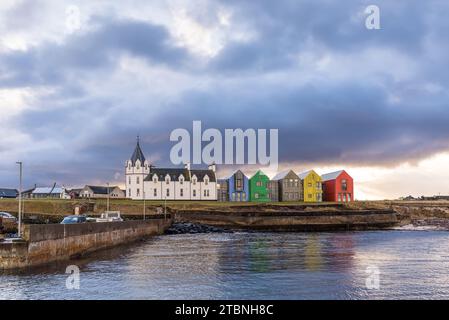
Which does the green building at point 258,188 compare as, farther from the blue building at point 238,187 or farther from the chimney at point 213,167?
the chimney at point 213,167

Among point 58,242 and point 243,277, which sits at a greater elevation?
point 58,242

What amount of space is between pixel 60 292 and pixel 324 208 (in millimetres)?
86110

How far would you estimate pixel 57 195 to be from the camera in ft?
522

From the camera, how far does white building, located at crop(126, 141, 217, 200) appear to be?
117750 millimetres

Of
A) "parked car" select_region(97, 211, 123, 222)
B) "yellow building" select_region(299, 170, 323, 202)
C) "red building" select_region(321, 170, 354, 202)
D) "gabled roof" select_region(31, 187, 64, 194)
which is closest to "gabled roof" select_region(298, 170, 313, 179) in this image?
"yellow building" select_region(299, 170, 323, 202)

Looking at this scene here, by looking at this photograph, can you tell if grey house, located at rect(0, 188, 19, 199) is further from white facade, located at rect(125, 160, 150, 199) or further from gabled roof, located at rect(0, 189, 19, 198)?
white facade, located at rect(125, 160, 150, 199)

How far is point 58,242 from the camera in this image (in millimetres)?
34031

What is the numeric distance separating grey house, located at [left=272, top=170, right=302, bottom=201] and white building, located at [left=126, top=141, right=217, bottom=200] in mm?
16640

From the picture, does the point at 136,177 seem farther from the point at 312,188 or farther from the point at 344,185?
the point at 344,185

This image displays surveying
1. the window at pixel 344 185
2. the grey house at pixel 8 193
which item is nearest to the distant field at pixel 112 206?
the window at pixel 344 185

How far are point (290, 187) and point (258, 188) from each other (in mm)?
8078

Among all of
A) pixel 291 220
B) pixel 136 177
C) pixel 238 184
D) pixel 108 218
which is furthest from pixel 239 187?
pixel 108 218

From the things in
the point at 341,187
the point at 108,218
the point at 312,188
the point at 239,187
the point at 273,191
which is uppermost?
the point at 239,187
